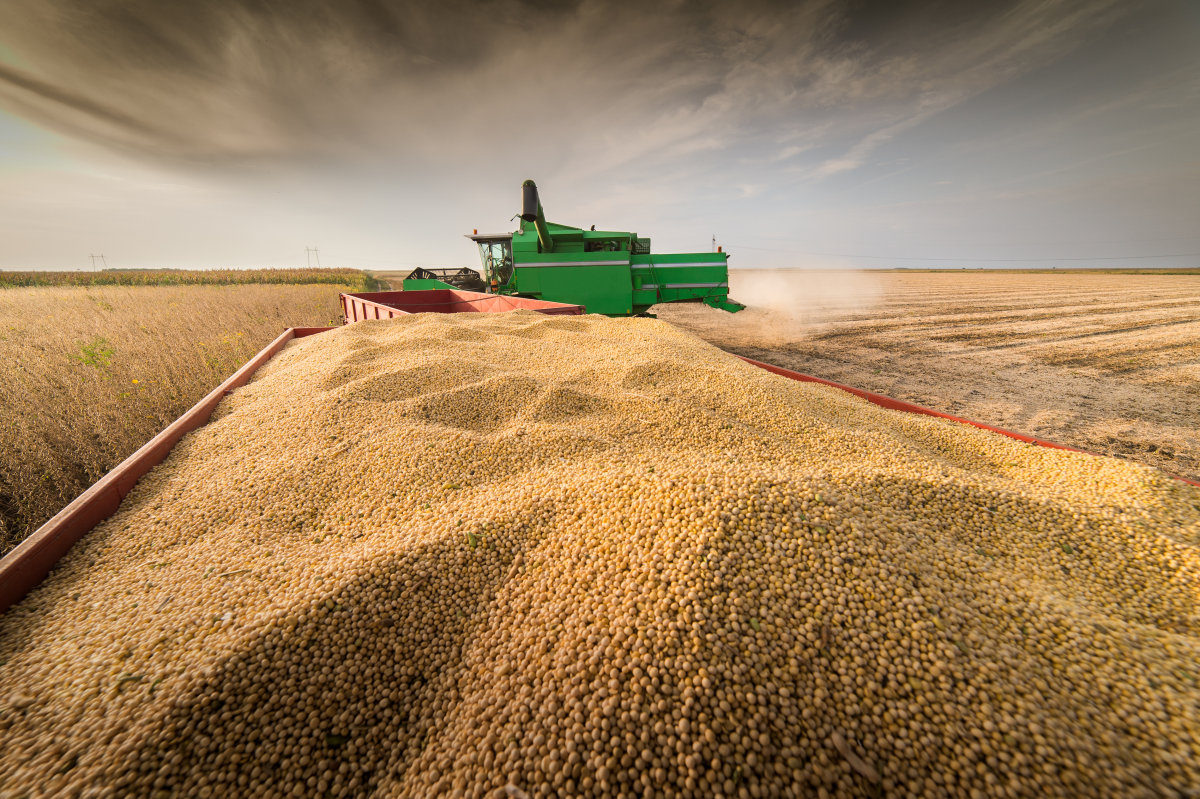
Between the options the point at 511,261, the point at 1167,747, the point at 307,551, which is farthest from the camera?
the point at 511,261

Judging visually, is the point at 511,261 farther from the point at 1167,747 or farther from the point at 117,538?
the point at 1167,747

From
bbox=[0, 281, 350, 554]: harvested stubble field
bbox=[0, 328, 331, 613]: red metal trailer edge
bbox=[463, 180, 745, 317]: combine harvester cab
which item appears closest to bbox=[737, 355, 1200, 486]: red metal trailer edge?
bbox=[0, 328, 331, 613]: red metal trailer edge

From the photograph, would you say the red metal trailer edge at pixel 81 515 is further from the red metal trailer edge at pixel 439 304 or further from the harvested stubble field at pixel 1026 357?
the red metal trailer edge at pixel 439 304

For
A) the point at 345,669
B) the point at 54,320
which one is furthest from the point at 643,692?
the point at 54,320

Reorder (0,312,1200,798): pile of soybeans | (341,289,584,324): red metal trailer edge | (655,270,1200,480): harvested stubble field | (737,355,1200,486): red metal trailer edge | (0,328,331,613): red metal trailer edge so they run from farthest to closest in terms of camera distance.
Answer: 1. (341,289,584,324): red metal trailer edge
2. (655,270,1200,480): harvested stubble field
3. (737,355,1200,486): red metal trailer edge
4. (0,328,331,613): red metal trailer edge
5. (0,312,1200,798): pile of soybeans

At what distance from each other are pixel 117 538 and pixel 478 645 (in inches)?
57.1

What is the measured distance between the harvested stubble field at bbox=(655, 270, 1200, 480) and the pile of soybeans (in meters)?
3.12

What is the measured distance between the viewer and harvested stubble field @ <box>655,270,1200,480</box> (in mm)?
4074

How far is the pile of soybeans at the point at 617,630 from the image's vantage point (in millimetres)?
920

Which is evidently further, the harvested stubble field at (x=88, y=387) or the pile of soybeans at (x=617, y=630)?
the harvested stubble field at (x=88, y=387)

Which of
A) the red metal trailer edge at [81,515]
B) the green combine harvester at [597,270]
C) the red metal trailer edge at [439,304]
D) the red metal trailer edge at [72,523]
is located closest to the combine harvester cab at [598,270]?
the green combine harvester at [597,270]

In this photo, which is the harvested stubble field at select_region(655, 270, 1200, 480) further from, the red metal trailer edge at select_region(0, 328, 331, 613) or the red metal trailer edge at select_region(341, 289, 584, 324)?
the red metal trailer edge at select_region(0, 328, 331, 613)

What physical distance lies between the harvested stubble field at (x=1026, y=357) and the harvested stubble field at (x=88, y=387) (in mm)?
7145

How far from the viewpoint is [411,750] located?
1.06m
